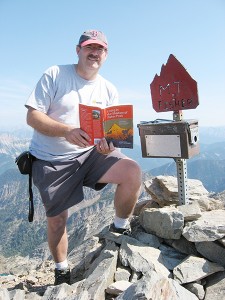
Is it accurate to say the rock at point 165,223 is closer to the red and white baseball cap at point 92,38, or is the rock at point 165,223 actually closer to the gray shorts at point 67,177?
the gray shorts at point 67,177

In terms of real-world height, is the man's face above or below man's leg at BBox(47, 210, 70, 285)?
above

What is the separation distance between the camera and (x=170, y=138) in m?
6.68

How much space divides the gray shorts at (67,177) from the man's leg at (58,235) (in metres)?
0.14

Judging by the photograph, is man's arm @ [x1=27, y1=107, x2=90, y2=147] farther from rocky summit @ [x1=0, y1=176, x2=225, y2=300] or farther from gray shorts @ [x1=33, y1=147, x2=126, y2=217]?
rocky summit @ [x1=0, y1=176, x2=225, y2=300]

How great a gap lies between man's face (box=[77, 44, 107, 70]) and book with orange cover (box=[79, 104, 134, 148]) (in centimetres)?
134

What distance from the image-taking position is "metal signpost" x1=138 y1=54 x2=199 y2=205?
6.56 meters

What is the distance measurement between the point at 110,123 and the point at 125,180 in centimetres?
155

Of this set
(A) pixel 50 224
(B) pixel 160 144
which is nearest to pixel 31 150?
(A) pixel 50 224

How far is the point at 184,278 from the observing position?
5.81 meters

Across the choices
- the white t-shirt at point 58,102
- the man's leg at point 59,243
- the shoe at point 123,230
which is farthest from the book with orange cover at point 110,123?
the shoe at point 123,230

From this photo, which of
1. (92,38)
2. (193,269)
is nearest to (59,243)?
(193,269)

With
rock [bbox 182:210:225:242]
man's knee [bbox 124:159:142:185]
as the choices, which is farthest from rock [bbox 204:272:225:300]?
man's knee [bbox 124:159:142:185]

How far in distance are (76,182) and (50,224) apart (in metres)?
1.02

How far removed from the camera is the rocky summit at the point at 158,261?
495 centimetres
